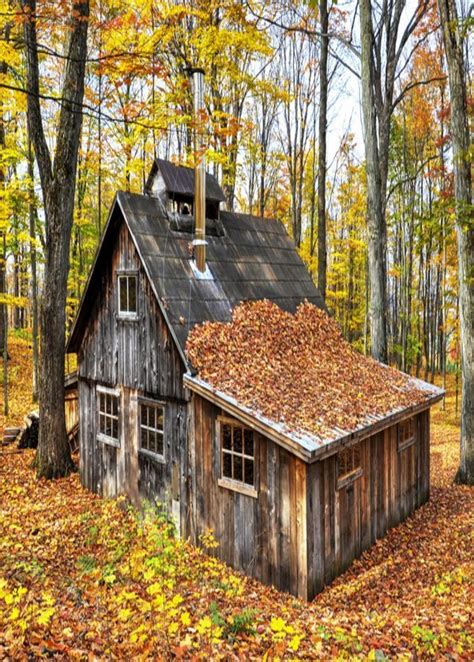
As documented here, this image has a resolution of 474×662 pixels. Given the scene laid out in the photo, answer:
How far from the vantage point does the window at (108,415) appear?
34.3ft

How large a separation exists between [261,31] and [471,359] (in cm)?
1210

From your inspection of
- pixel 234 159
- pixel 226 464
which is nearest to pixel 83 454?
pixel 226 464

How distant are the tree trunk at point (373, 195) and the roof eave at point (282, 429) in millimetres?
4016

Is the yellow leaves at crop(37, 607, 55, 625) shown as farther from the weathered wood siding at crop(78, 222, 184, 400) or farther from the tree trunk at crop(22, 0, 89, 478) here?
the tree trunk at crop(22, 0, 89, 478)

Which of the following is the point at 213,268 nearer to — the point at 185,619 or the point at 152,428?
the point at 152,428

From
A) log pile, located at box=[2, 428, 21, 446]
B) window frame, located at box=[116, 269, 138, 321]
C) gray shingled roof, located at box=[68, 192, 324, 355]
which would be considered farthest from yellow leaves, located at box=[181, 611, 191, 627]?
log pile, located at box=[2, 428, 21, 446]

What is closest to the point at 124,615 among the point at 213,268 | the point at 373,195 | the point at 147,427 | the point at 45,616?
the point at 45,616

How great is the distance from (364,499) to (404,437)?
2.30 meters

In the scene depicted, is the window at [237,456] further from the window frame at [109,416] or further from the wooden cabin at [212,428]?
the window frame at [109,416]

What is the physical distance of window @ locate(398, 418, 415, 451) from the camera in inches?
392

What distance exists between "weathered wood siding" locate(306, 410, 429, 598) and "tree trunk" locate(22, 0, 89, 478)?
22.7 feet

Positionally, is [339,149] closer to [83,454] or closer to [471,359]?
[471,359]

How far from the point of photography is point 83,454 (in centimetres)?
1130

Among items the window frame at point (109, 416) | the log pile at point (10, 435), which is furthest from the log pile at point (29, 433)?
the window frame at point (109, 416)
